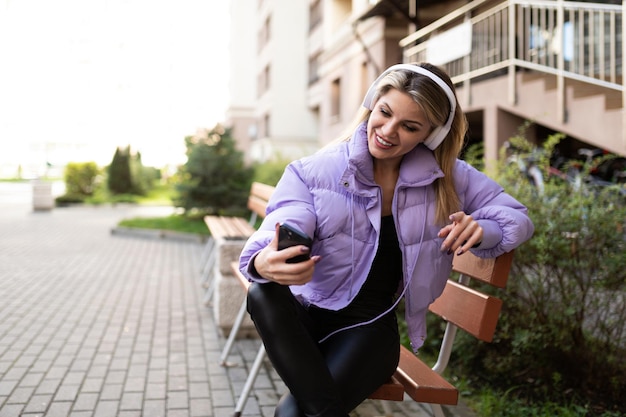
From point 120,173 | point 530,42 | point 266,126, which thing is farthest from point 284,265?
point 266,126

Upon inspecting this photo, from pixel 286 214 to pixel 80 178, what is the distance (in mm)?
23321

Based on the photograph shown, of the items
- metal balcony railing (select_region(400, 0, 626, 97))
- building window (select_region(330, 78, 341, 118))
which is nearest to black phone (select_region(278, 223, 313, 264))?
metal balcony railing (select_region(400, 0, 626, 97))

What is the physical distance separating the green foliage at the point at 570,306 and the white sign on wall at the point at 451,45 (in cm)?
712

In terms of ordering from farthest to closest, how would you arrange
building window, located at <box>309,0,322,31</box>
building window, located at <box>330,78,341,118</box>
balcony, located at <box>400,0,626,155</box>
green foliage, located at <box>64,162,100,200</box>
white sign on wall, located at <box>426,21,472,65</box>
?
building window, located at <box>309,0,322,31</box>
green foliage, located at <box>64,162,100,200</box>
building window, located at <box>330,78,341,118</box>
white sign on wall, located at <box>426,21,472,65</box>
balcony, located at <box>400,0,626,155</box>

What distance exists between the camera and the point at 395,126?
2439mm

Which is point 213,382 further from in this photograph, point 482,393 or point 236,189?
point 236,189

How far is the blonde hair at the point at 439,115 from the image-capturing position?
2406 millimetres

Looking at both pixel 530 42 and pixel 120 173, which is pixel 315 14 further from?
pixel 530 42

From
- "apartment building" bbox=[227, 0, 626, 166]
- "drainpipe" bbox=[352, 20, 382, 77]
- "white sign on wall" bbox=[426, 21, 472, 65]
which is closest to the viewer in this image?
"apartment building" bbox=[227, 0, 626, 166]

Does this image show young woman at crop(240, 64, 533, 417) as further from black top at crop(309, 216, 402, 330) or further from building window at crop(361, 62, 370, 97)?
building window at crop(361, 62, 370, 97)

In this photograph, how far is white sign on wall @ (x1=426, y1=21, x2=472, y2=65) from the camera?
10289 millimetres

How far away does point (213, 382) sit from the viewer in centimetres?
393

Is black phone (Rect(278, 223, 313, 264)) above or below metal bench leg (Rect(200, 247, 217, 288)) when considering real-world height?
above

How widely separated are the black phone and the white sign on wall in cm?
895
